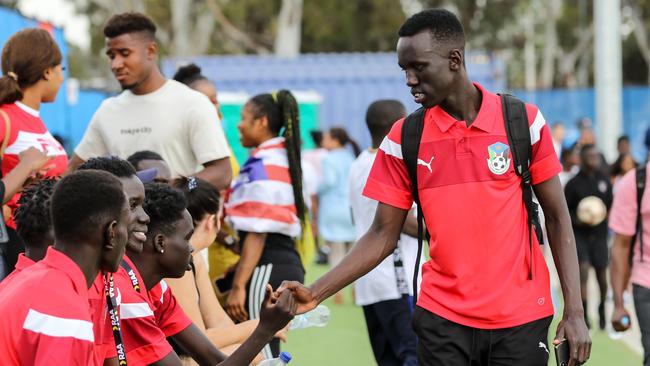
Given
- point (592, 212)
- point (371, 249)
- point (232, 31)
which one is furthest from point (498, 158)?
point (232, 31)

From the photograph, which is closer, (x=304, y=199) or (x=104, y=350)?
(x=104, y=350)

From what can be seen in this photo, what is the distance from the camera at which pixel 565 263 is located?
4.43 metres

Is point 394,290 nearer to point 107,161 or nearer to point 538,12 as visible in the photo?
point 107,161

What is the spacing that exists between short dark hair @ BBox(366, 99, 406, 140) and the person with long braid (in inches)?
19.4

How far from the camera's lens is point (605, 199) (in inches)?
478

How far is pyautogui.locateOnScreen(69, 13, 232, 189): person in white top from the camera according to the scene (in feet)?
21.0

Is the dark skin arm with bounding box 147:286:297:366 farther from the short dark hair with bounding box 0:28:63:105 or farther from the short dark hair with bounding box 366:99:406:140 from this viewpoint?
the short dark hair with bounding box 366:99:406:140

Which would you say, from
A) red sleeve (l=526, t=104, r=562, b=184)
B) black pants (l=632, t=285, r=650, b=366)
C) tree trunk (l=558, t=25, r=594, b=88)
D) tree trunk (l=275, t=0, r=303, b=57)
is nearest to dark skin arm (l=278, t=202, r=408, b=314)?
red sleeve (l=526, t=104, r=562, b=184)

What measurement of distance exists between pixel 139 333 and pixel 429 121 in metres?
1.42

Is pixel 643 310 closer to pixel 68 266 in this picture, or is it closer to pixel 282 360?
pixel 282 360

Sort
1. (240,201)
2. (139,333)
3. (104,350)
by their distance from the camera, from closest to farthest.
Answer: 1. (104,350)
2. (139,333)
3. (240,201)

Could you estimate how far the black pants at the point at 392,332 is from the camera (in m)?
7.01

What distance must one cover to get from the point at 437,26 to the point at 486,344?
4.15ft

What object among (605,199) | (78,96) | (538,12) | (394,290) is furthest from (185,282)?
(538,12)
